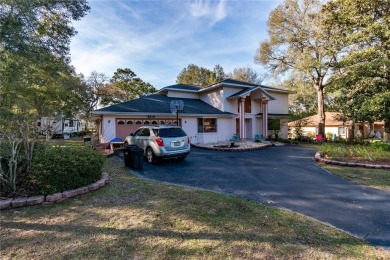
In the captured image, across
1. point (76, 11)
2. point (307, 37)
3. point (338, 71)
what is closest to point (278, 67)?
point (307, 37)

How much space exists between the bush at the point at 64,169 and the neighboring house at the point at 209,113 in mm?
9823

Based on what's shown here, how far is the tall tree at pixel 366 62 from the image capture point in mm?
13625

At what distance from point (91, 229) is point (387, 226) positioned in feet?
17.0

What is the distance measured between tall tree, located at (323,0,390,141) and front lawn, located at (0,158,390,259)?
14.2 meters

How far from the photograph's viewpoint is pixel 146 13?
12.3 meters

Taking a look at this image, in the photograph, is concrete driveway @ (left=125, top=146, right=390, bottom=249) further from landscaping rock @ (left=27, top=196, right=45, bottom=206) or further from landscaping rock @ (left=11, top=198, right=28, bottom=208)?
landscaping rock @ (left=11, top=198, right=28, bottom=208)

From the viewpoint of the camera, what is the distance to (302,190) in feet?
19.1

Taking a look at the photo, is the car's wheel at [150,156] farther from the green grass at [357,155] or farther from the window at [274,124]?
the window at [274,124]

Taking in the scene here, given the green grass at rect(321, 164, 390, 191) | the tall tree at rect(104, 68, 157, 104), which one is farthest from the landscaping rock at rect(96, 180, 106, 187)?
the tall tree at rect(104, 68, 157, 104)

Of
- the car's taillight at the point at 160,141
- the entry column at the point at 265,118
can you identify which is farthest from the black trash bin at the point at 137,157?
the entry column at the point at 265,118

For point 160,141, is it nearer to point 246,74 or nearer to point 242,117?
point 242,117

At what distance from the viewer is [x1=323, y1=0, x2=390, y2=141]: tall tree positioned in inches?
536

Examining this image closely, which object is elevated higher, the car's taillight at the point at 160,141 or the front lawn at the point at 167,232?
the car's taillight at the point at 160,141

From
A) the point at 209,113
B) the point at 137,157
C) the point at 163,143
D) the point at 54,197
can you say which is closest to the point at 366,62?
the point at 209,113
